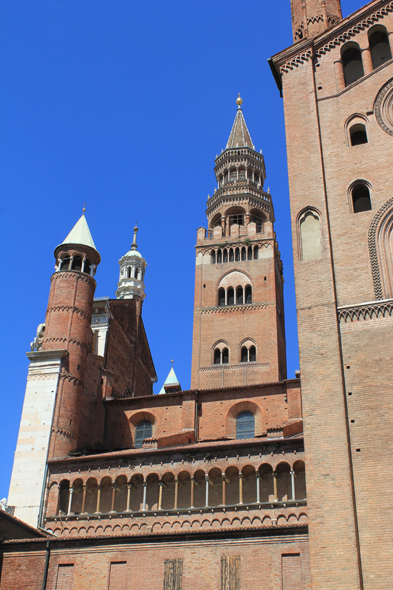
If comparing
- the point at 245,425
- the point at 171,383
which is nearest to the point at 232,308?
the point at 171,383

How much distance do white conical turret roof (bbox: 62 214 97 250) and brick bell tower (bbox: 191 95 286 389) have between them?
9.81m

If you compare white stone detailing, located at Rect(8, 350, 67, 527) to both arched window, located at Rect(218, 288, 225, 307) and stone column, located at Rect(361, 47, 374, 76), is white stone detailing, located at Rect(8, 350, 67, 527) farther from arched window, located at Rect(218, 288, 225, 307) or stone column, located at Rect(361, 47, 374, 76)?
stone column, located at Rect(361, 47, 374, 76)

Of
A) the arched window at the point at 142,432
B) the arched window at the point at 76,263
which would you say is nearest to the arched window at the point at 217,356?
the arched window at the point at 142,432

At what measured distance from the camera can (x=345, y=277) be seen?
1485cm

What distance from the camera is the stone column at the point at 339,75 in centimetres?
1788

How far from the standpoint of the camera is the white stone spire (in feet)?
177

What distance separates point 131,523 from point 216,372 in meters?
14.6

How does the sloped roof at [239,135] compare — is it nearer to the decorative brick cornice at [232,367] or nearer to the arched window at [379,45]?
the decorative brick cornice at [232,367]

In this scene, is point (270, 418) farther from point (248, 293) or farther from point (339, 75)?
point (339, 75)

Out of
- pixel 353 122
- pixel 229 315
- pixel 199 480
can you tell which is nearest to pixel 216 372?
pixel 229 315

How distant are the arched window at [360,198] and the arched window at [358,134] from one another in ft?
5.30

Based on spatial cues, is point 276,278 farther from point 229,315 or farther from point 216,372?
point 216,372

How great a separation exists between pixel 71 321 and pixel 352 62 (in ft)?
64.6

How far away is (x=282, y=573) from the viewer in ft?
54.3
